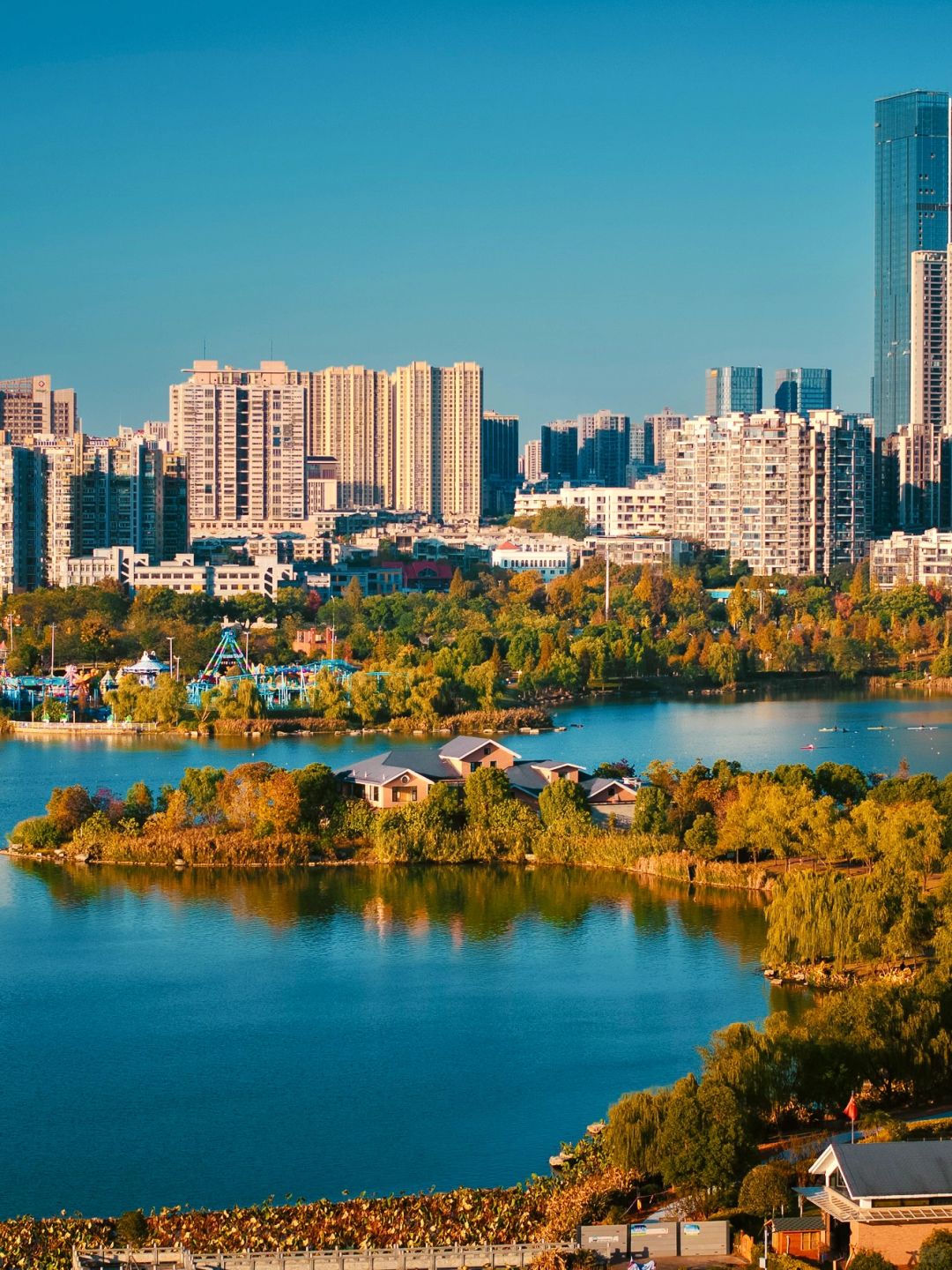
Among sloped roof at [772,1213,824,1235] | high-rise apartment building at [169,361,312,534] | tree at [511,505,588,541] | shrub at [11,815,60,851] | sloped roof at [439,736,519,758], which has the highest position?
high-rise apartment building at [169,361,312,534]

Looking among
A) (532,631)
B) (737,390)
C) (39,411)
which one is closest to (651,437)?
(737,390)

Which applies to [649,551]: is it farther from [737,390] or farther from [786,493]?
[737,390]

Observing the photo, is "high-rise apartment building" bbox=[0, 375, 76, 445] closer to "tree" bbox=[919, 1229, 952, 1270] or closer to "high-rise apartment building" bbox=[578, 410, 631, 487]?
"high-rise apartment building" bbox=[578, 410, 631, 487]

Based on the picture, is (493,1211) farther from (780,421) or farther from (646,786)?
(780,421)

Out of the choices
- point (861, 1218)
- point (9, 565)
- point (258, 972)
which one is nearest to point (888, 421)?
point (9, 565)

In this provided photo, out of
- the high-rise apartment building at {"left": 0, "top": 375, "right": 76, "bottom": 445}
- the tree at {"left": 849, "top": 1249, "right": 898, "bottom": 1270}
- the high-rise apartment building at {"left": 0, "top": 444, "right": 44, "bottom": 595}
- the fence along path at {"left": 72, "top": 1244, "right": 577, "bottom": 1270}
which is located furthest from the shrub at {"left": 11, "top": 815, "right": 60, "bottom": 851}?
the high-rise apartment building at {"left": 0, "top": 375, "right": 76, "bottom": 445}

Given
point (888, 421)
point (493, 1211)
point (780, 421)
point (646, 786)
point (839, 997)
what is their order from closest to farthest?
point (493, 1211) < point (839, 997) < point (646, 786) < point (780, 421) < point (888, 421)

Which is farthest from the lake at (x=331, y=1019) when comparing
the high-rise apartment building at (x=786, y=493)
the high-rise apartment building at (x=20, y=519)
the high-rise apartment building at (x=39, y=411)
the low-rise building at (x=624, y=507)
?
the high-rise apartment building at (x=39, y=411)
